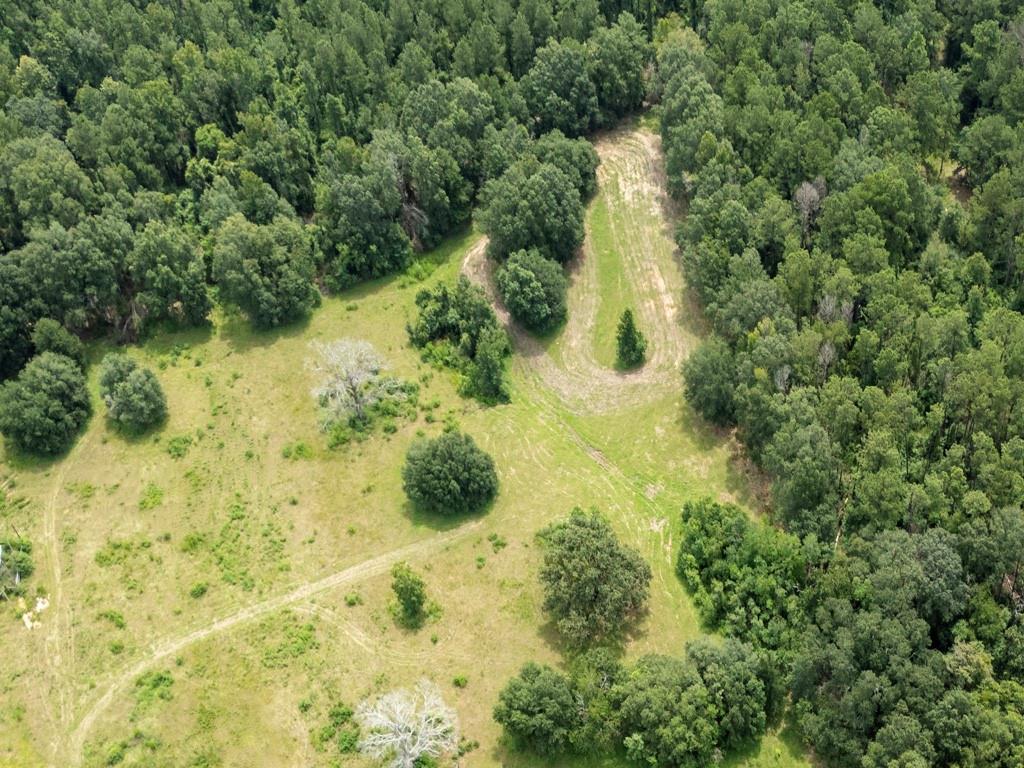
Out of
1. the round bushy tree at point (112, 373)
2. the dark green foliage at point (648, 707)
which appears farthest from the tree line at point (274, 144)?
the dark green foliage at point (648, 707)

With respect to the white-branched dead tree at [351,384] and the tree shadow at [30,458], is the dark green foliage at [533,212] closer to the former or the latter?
the white-branched dead tree at [351,384]

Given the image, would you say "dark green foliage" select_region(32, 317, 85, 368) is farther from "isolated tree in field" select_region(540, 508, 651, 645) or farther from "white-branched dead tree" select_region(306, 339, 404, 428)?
"isolated tree in field" select_region(540, 508, 651, 645)

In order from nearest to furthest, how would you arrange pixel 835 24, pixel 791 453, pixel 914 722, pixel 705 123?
1. pixel 914 722
2. pixel 791 453
3. pixel 705 123
4. pixel 835 24

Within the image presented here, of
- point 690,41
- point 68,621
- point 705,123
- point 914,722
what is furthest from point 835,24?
point 68,621

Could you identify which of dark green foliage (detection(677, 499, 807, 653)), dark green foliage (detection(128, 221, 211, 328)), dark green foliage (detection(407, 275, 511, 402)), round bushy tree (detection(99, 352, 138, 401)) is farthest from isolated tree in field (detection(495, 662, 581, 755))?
dark green foliage (detection(128, 221, 211, 328))

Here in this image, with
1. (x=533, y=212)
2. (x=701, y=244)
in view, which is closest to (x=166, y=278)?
(x=533, y=212)

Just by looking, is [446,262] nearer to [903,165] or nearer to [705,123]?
[705,123]
